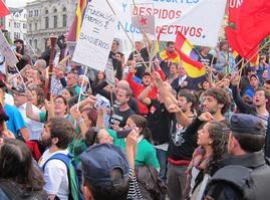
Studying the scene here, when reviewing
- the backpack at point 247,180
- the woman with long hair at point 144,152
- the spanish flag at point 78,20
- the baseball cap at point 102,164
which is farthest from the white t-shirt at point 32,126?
the baseball cap at point 102,164

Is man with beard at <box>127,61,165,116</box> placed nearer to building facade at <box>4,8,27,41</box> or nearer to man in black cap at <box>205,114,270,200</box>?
building facade at <box>4,8,27,41</box>

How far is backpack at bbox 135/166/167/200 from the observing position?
442 centimetres

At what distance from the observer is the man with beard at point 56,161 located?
4.00m

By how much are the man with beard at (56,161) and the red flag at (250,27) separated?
3746 mm

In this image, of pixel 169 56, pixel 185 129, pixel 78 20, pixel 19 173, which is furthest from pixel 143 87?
pixel 19 173

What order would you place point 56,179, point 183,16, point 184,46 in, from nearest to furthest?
point 56,179 → point 183,16 → point 184,46

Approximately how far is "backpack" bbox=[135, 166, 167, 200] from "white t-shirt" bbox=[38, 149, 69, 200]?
680mm

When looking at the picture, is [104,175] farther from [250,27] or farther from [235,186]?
[250,27]

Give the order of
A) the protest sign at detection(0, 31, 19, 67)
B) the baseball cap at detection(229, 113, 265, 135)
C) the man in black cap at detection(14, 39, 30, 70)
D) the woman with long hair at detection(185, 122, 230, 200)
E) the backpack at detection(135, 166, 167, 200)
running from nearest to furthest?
the baseball cap at detection(229, 113, 265, 135) < the woman with long hair at detection(185, 122, 230, 200) < the backpack at detection(135, 166, 167, 200) < the protest sign at detection(0, 31, 19, 67) < the man in black cap at detection(14, 39, 30, 70)

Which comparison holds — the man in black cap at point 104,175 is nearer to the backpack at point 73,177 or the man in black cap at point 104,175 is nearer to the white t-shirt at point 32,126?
the backpack at point 73,177

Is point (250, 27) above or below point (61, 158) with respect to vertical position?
above

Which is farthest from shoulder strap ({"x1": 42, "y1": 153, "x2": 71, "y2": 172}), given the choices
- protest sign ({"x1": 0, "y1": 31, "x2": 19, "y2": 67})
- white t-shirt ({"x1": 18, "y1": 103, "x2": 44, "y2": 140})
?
protest sign ({"x1": 0, "y1": 31, "x2": 19, "y2": 67})

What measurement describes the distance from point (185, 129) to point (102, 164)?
3.52 m

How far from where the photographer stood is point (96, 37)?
696 centimetres
